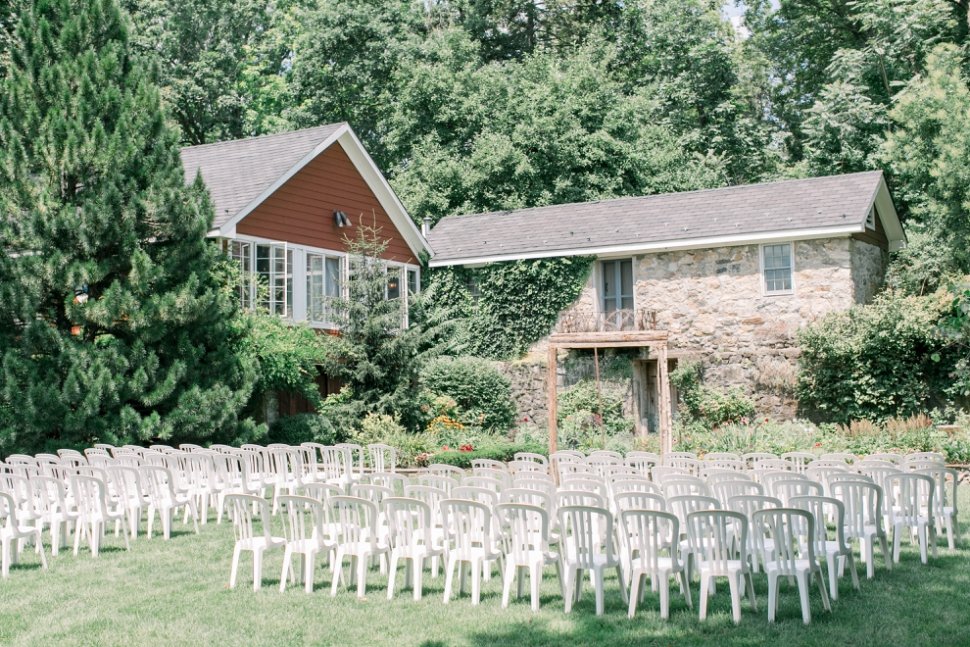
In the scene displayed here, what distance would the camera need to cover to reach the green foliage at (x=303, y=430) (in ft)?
66.2

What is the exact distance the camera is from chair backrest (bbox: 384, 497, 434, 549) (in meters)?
8.09

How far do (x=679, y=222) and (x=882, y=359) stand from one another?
20.1 feet

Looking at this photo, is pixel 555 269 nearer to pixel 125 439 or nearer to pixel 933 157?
pixel 933 157

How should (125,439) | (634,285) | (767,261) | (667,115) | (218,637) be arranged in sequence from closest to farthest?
(218,637), (125,439), (767,261), (634,285), (667,115)

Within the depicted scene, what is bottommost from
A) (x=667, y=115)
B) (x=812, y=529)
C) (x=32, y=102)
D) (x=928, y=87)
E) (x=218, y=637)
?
(x=218, y=637)

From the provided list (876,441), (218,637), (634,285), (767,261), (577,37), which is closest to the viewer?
(218,637)

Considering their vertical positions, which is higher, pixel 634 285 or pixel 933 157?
pixel 933 157

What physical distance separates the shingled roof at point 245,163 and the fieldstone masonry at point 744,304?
756 cm

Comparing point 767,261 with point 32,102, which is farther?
point 767,261

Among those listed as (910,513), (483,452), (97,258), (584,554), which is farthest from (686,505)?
(97,258)

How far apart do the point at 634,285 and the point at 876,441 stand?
7.85m

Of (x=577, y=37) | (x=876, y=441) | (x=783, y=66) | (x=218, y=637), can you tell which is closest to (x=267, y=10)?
(x=577, y=37)

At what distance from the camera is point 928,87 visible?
2481 centimetres

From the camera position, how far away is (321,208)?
76.1 feet
